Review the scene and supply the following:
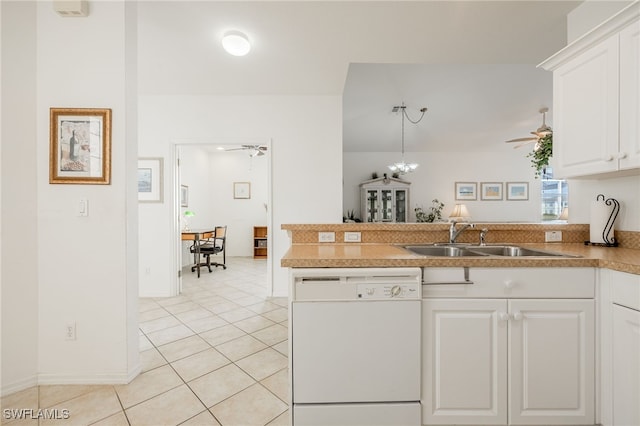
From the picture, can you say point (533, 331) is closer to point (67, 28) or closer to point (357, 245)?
point (357, 245)

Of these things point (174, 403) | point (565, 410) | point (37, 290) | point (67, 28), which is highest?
point (67, 28)

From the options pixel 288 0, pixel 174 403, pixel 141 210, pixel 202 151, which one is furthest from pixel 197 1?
pixel 202 151

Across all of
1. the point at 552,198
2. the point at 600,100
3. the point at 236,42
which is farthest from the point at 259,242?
the point at 552,198

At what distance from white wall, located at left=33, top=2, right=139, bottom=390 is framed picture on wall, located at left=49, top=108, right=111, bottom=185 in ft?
0.13

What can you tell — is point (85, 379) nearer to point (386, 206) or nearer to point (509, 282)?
point (509, 282)

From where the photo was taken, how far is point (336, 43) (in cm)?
249

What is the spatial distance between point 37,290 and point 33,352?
40 centimetres

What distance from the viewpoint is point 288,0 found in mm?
2037

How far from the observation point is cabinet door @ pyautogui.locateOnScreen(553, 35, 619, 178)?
1475 mm

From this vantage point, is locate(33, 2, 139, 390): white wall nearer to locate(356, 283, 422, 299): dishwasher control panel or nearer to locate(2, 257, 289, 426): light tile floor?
locate(2, 257, 289, 426): light tile floor

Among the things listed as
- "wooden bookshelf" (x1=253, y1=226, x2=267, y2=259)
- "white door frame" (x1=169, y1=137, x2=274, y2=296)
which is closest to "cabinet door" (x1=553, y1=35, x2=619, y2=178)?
"white door frame" (x1=169, y1=137, x2=274, y2=296)

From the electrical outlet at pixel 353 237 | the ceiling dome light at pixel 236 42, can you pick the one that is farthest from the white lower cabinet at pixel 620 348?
the ceiling dome light at pixel 236 42

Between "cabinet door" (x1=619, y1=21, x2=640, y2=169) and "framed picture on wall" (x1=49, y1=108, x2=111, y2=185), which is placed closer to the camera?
"cabinet door" (x1=619, y1=21, x2=640, y2=169)

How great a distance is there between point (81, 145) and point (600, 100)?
314 cm
